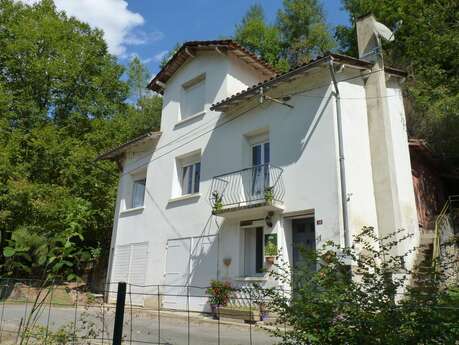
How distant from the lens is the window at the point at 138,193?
16170mm

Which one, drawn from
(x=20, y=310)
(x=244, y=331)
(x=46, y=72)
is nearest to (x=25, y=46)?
(x=46, y=72)

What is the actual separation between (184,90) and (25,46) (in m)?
12.7

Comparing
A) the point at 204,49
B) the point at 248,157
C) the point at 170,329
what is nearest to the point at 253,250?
the point at 248,157

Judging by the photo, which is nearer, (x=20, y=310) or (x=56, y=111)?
(x=20, y=310)

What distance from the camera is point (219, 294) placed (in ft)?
34.7

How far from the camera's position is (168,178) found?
14.4 metres

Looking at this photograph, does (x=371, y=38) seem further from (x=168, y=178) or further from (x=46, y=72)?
(x=46, y=72)

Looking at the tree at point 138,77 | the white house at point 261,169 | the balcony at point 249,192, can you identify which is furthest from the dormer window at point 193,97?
the tree at point 138,77

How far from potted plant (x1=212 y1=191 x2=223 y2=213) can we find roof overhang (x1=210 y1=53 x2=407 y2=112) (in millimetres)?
2885

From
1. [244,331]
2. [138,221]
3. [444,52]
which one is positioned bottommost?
[244,331]

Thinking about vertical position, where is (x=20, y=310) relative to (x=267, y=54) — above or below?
below

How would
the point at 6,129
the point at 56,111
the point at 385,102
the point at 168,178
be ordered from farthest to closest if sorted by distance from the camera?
the point at 56,111, the point at 6,129, the point at 168,178, the point at 385,102

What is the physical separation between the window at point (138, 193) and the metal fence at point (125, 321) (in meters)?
3.90

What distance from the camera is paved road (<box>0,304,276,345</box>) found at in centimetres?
665
